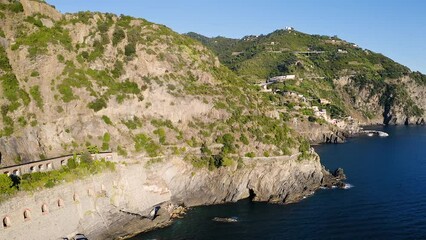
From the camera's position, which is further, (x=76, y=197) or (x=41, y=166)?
(x=76, y=197)

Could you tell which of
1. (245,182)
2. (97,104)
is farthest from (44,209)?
(245,182)

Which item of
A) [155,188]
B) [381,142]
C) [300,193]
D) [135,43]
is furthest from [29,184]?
[381,142]

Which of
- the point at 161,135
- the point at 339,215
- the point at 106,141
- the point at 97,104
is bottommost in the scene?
the point at 339,215

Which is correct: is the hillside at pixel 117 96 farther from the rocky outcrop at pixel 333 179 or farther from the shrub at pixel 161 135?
the rocky outcrop at pixel 333 179

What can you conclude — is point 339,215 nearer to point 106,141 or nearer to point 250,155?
point 250,155

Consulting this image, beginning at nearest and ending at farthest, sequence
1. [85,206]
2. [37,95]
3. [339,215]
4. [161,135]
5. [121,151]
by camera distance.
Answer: [85,206]
[37,95]
[121,151]
[339,215]
[161,135]

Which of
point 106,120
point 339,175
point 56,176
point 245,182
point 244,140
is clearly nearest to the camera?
point 56,176

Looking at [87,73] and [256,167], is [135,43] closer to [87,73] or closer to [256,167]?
[87,73]
